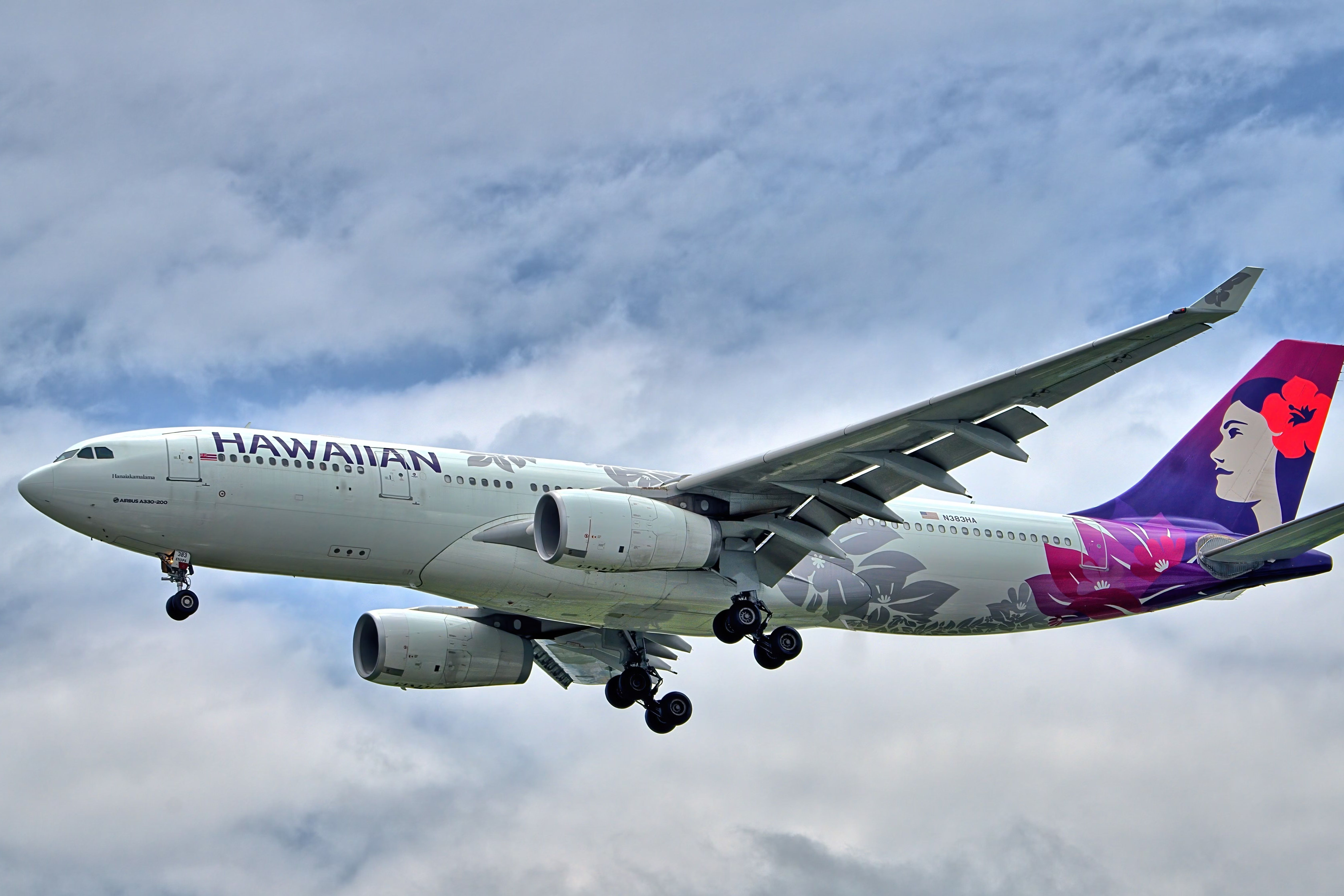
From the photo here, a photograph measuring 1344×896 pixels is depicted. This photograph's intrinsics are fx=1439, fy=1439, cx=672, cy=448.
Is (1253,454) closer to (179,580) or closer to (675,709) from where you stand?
(675,709)

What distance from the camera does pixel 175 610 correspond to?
27641mm

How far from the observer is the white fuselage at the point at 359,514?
27.3 meters

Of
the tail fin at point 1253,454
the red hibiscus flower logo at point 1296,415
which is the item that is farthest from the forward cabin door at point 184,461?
the red hibiscus flower logo at point 1296,415

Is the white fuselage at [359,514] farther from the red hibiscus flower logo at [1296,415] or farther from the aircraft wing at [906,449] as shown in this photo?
the red hibiscus flower logo at [1296,415]

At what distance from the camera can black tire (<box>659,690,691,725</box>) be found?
3438 cm

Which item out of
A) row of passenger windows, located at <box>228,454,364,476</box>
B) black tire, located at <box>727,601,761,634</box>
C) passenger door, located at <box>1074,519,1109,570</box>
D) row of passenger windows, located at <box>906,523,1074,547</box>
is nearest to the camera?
row of passenger windows, located at <box>228,454,364,476</box>

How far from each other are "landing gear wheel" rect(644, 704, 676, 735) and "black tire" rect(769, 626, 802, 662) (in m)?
5.10

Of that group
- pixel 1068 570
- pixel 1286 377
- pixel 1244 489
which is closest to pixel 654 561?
pixel 1068 570

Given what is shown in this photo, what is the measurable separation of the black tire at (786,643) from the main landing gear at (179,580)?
11.7 m

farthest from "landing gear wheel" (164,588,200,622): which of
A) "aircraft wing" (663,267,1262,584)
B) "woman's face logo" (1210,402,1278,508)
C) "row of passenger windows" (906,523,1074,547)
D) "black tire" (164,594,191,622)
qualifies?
"woman's face logo" (1210,402,1278,508)

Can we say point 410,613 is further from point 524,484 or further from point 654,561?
point 654,561

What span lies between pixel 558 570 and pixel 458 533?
2149 millimetres

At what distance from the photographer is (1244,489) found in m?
39.2

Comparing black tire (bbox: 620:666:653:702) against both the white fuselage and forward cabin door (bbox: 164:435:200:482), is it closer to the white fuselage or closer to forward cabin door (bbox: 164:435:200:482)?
the white fuselage
